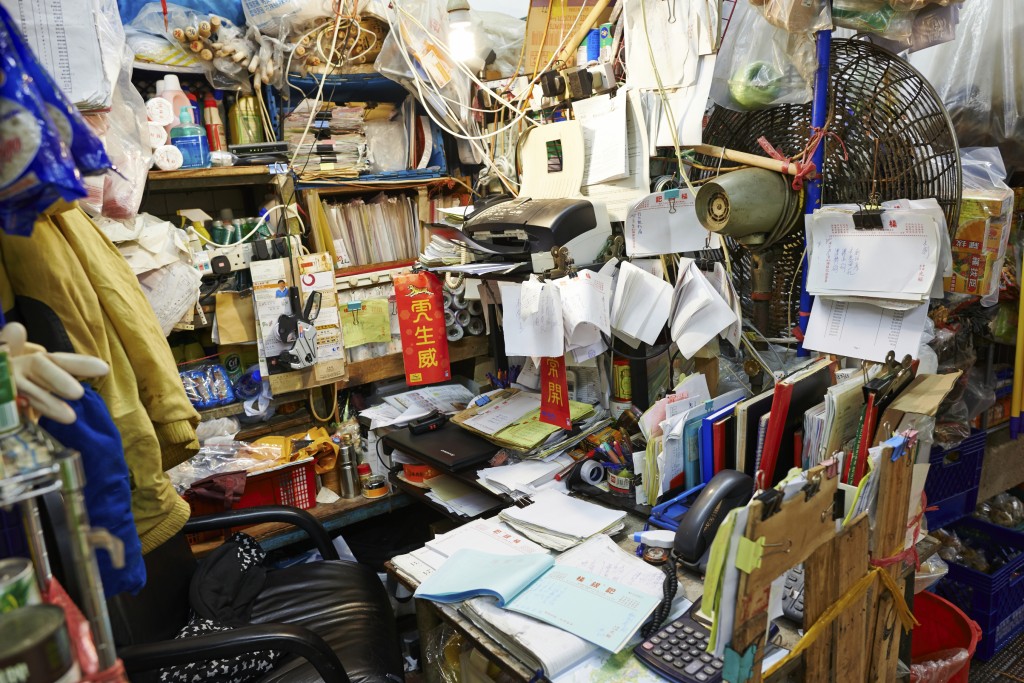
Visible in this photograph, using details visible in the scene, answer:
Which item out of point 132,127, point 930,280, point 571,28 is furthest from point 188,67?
point 930,280

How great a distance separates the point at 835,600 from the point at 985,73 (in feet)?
5.28

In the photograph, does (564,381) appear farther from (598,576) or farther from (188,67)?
(188,67)

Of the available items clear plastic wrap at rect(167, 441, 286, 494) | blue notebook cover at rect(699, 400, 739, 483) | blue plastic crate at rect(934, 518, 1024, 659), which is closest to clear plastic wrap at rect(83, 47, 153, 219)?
clear plastic wrap at rect(167, 441, 286, 494)

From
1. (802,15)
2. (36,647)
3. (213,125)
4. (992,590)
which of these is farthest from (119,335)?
(992,590)

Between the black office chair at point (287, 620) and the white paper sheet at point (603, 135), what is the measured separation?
1367 mm

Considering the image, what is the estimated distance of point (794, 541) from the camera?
102 cm

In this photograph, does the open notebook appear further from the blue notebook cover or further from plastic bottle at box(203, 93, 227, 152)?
plastic bottle at box(203, 93, 227, 152)

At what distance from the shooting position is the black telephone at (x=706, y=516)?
4.54 ft

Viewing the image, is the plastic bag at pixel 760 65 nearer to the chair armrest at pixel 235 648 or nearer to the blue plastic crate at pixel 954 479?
the blue plastic crate at pixel 954 479

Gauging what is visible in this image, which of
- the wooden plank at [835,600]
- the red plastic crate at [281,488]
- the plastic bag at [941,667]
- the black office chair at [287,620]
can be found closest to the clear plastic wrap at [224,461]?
the red plastic crate at [281,488]

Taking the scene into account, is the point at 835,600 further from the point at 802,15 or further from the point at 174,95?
the point at 174,95

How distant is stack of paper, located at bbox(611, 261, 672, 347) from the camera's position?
1837mm

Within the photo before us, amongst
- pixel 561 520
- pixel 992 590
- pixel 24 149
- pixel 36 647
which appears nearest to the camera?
pixel 36 647

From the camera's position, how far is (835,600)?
1.17 meters
